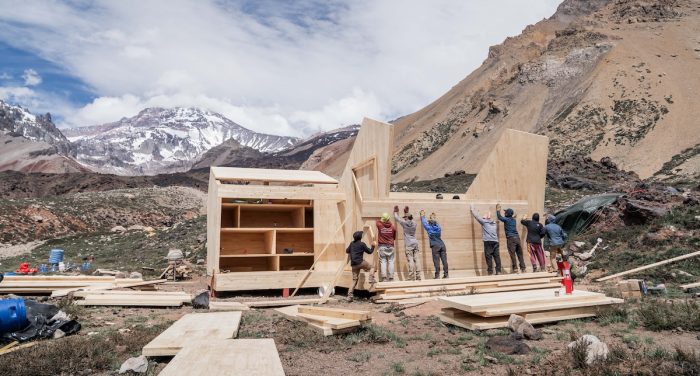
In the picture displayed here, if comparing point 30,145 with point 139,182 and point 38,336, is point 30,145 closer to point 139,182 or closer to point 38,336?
point 139,182

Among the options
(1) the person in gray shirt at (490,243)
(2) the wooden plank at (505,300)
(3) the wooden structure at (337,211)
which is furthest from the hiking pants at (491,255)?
(2) the wooden plank at (505,300)

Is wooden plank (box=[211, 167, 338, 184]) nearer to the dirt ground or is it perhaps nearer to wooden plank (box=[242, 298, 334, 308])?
wooden plank (box=[242, 298, 334, 308])

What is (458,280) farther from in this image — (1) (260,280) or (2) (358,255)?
(1) (260,280)

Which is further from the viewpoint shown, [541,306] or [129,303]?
[129,303]

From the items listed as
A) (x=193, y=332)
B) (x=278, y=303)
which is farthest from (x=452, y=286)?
(x=193, y=332)

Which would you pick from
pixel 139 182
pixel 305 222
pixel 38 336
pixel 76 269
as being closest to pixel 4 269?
pixel 76 269

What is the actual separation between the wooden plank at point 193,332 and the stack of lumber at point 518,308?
367cm

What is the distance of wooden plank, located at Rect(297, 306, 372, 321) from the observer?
7953 millimetres

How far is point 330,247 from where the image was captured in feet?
50.2

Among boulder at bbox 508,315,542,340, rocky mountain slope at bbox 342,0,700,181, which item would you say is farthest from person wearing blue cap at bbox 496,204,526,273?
rocky mountain slope at bbox 342,0,700,181

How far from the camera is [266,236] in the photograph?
15992mm

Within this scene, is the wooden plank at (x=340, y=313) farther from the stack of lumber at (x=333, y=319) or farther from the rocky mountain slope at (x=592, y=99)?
the rocky mountain slope at (x=592, y=99)

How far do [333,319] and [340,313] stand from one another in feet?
0.72

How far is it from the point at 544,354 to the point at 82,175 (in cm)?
8161
